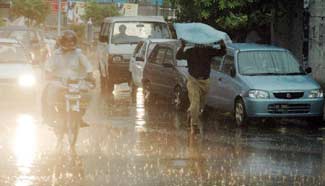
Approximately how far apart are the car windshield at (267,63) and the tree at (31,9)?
61696 mm

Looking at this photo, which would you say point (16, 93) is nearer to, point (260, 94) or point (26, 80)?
point (26, 80)

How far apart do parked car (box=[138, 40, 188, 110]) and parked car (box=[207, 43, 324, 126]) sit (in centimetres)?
131

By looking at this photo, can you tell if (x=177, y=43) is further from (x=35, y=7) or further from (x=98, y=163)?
(x=35, y=7)

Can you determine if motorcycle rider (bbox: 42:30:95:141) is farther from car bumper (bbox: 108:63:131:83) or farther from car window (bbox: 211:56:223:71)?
car bumper (bbox: 108:63:131:83)

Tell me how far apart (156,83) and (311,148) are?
8401mm

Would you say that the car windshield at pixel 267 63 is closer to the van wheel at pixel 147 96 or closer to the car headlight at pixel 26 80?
the van wheel at pixel 147 96

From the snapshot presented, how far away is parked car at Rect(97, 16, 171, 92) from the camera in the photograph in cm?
2677

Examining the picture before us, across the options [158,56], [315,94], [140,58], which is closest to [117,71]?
[140,58]

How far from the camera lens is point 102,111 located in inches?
781

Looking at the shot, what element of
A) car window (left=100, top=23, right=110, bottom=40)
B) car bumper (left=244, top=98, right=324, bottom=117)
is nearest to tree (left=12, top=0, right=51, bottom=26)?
car window (left=100, top=23, right=110, bottom=40)

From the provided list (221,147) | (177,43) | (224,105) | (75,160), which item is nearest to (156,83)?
(177,43)

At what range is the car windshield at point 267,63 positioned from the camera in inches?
709

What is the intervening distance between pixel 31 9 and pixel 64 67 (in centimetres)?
6835

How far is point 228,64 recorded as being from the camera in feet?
60.9
